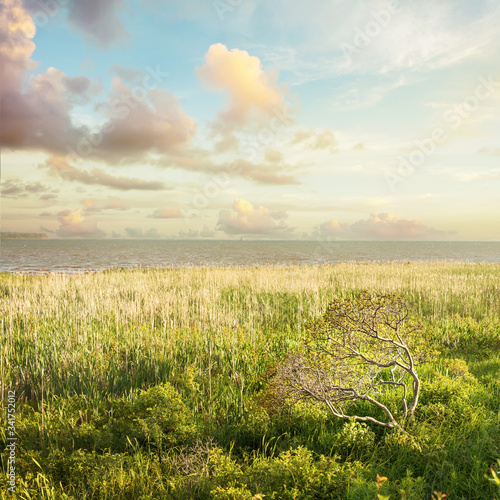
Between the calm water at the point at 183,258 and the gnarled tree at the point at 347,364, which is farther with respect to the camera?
the calm water at the point at 183,258

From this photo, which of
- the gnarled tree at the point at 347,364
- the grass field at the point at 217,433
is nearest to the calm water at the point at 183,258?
the grass field at the point at 217,433

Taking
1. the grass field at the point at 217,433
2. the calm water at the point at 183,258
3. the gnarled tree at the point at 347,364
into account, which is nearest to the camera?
the grass field at the point at 217,433

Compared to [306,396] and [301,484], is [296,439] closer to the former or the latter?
[306,396]

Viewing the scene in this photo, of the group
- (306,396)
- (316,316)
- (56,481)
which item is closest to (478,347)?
(316,316)

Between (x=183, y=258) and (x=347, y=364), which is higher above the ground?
(x=347, y=364)

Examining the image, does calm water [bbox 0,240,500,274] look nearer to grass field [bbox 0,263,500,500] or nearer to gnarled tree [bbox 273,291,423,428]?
grass field [bbox 0,263,500,500]

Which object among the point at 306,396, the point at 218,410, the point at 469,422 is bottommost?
the point at 218,410

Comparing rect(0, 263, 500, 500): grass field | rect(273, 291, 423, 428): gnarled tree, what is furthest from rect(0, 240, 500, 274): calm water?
rect(273, 291, 423, 428): gnarled tree

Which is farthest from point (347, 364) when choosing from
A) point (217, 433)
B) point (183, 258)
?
point (183, 258)

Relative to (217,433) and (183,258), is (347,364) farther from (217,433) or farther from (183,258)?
(183,258)

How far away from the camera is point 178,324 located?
9492mm

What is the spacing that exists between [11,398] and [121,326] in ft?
12.4

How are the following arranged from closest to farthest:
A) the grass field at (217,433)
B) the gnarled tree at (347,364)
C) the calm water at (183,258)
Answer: the grass field at (217,433) < the gnarled tree at (347,364) < the calm water at (183,258)

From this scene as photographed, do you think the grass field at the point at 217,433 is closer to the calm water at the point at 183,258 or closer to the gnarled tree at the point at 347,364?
the gnarled tree at the point at 347,364
